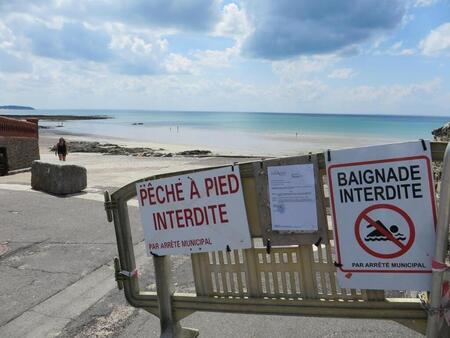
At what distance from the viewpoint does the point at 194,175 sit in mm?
2994

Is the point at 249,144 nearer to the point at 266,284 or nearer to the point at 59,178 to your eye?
the point at 59,178

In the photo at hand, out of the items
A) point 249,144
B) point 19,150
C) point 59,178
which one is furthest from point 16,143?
point 249,144

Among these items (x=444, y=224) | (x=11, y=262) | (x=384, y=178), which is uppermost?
(x=384, y=178)

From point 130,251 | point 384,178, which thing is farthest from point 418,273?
point 130,251

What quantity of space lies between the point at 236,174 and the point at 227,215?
0.90 ft

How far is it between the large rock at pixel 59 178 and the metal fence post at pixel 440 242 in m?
9.91

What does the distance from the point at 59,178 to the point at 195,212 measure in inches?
348

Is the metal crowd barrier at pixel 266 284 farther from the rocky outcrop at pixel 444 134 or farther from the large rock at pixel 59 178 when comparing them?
the large rock at pixel 59 178

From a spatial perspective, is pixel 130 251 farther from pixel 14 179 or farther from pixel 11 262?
pixel 14 179

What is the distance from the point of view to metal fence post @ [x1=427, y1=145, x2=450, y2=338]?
2.27 metres

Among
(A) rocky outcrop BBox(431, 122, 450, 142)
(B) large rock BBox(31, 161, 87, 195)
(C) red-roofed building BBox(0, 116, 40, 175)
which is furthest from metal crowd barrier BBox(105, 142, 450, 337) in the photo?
(C) red-roofed building BBox(0, 116, 40, 175)

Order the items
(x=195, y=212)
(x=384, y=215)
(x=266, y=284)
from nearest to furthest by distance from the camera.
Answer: (x=384, y=215) → (x=266, y=284) → (x=195, y=212)

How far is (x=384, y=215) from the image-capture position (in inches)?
99.0

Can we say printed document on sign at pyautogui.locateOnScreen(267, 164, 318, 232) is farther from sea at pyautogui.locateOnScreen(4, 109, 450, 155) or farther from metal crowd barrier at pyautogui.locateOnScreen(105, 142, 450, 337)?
sea at pyautogui.locateOnScreen(4, 109, 450, 155)
